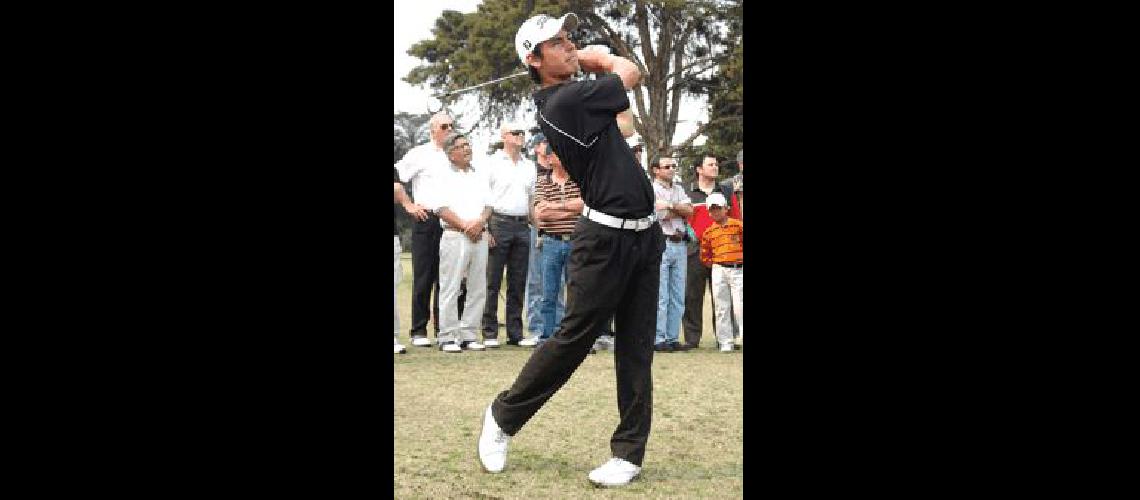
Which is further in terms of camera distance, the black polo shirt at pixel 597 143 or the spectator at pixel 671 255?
the spectator at pixel 671 255

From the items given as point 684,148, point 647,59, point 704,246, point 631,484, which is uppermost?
point 647,59

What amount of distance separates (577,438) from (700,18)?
78.3 ft

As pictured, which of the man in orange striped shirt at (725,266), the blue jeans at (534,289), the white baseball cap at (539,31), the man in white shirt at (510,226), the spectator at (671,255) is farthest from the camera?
the blue jeans at (534,289)

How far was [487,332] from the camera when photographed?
10.3 m

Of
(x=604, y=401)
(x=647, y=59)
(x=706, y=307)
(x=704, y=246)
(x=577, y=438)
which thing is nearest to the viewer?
(x=577, y=438)

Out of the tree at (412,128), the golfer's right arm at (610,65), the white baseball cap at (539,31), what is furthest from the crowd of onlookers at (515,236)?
the tree at (412,128)

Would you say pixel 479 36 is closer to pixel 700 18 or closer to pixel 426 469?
pixel 700 18

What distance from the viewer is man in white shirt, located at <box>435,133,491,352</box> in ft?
32.0

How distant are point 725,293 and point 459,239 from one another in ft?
7.74

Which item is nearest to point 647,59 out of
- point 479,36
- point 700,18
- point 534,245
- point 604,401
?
point 700,18

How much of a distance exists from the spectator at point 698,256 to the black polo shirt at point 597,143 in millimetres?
5595

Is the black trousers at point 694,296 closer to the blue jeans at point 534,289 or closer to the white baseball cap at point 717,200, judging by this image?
the white baseball cap at point 717,200

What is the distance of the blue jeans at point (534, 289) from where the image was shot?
35.2 feet

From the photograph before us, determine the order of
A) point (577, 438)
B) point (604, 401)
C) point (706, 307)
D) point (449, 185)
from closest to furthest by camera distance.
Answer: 1. point (577, 438)
2. point (604, 401)
3. point (449, 185)
4. point (706, 307)
